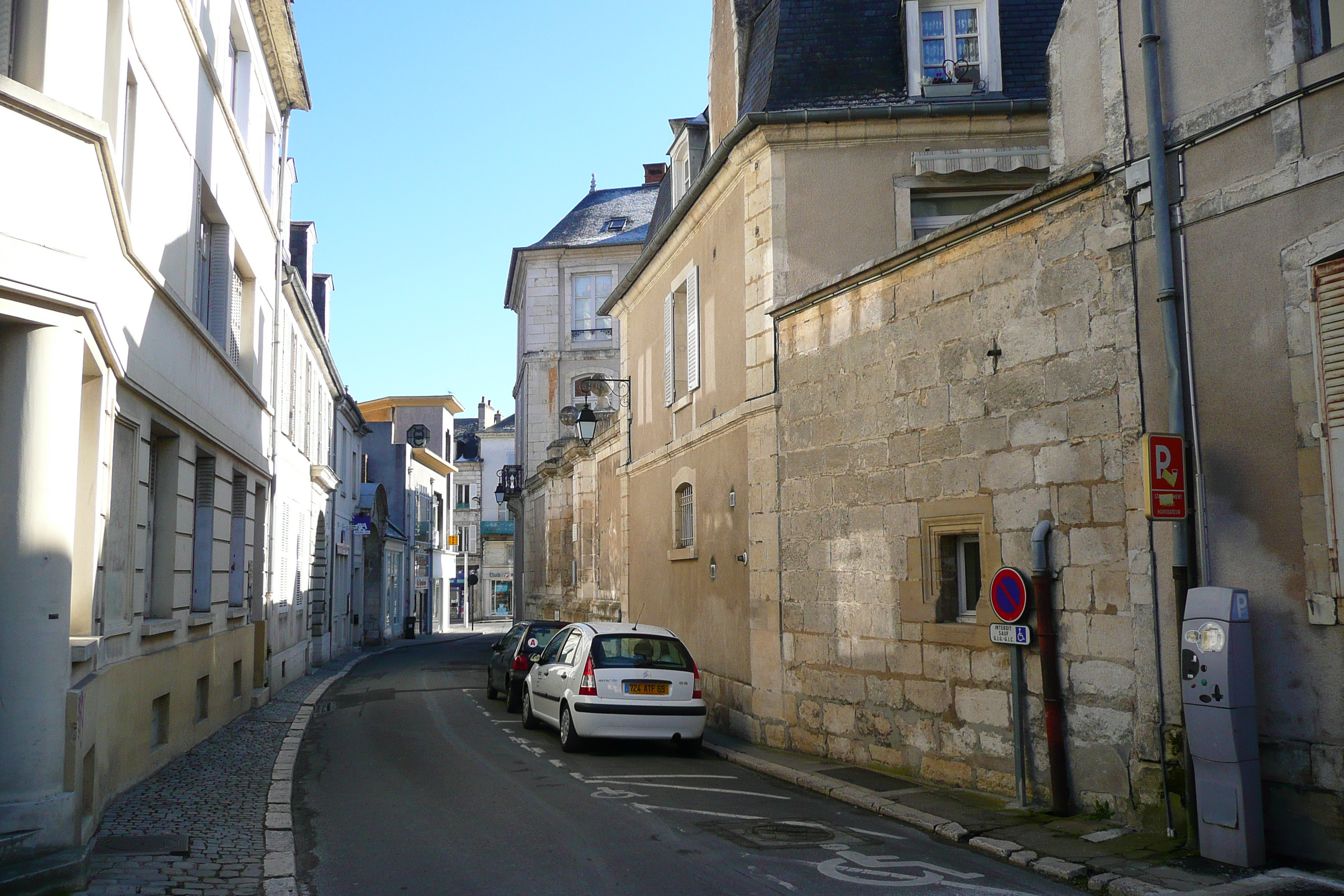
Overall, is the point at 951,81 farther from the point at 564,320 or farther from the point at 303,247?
the point at 564,320

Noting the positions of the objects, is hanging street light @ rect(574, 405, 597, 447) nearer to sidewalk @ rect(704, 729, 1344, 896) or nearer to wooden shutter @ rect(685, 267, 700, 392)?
wooden shutter @ rect(685, 267, 700, 392)

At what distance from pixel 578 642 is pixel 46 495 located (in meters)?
7.54

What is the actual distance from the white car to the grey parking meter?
22.1ft

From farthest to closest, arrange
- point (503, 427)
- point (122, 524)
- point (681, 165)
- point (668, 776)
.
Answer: point (503, 427) → point (681, 165) → point (668, 776) → point (122, 524)

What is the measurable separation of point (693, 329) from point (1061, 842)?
416 inches

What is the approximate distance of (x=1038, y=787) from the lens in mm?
9117

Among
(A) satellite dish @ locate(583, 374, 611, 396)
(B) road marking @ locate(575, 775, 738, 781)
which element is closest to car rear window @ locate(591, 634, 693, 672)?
(B) road marking @ locate(575, 775, 738, 781)

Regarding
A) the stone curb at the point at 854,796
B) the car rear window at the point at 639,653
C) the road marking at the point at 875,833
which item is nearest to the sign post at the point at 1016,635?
the stone curb at the point at 854,796

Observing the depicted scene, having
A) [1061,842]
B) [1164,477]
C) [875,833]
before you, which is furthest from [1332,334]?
[875,833]

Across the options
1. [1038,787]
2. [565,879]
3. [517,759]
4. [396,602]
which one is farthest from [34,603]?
[396,602]

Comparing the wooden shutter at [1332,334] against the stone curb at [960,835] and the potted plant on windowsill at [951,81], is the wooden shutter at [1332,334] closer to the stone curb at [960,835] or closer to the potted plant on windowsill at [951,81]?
the stone curb at [960,835]

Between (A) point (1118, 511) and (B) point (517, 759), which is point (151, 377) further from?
(A) point (1118, 511)

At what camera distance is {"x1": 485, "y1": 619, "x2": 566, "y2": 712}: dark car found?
18188 millimetres

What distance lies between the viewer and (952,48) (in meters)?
14.9
